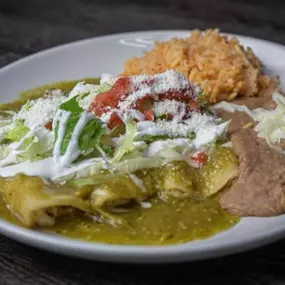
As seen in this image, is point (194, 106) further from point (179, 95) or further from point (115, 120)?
point (115, 120)

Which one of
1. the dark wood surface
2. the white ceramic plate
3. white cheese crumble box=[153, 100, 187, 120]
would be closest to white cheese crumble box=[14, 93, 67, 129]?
white cheese crumble box=[153, 100, 187, 120]

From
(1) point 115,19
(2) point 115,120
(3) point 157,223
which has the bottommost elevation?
(1) point 115,19

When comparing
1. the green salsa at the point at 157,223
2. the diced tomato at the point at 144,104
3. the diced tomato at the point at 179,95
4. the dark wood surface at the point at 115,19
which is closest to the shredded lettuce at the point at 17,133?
the green salsa at the point at 157,223

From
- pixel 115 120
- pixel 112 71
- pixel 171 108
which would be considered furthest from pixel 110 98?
pixel 112 71

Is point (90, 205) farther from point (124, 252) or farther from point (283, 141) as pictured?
point (283, 141)

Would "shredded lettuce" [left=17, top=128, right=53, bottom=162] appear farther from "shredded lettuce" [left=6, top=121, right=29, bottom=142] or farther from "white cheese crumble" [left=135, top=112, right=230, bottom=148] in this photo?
"white cheese crumble" [left=135, top=112, right=230, bottom=148]

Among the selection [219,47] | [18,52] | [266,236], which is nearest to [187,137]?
[266,236]
